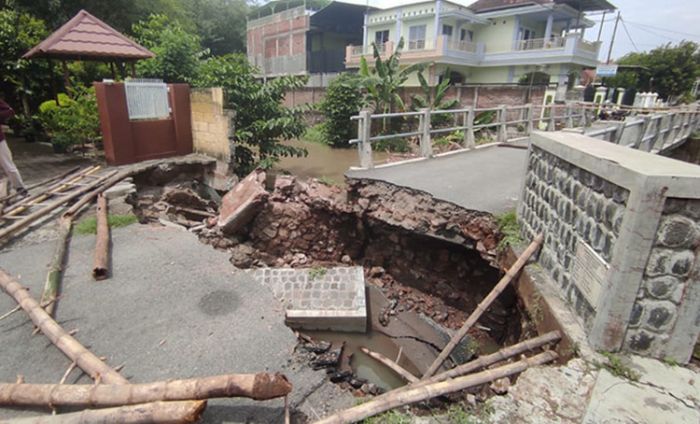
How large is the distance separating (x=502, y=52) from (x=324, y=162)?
15504 mm

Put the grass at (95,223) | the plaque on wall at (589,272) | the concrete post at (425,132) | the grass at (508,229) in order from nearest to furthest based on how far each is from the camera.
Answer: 1. the plaque on wall at (589,272)
2. the grass at (508,229)
3. the grass at (95,223)
4. the concrete post at (425,132)

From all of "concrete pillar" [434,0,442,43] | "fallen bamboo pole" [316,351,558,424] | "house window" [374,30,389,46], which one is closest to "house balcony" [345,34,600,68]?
"concrete pillar" [434,0,442,43]

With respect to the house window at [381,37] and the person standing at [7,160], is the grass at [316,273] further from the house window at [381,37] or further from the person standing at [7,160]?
the house window at [381,37]

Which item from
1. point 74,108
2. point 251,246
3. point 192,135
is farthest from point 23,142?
point 251,246

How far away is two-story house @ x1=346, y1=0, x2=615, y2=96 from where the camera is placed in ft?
71.3

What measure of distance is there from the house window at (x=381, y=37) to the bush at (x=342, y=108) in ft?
30.9

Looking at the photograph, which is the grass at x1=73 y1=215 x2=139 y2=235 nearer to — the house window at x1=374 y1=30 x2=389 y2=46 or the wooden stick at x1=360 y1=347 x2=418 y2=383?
the wooden stick at x1=360 y1=347 x2=418 y2=383

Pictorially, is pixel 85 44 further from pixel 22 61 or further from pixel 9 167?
pixel 9 167

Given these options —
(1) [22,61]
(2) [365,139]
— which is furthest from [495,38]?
(1) [22,61]

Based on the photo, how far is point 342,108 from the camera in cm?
1912

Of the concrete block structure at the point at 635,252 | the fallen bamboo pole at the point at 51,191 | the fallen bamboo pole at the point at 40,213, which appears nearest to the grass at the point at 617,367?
the concrete block structure at the point at 635,252

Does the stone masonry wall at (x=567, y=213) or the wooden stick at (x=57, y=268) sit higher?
the stone masonry wall at (x=567, y=213)

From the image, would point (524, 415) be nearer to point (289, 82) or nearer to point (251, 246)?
point (251, 246)

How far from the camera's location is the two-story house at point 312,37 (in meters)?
30.1
